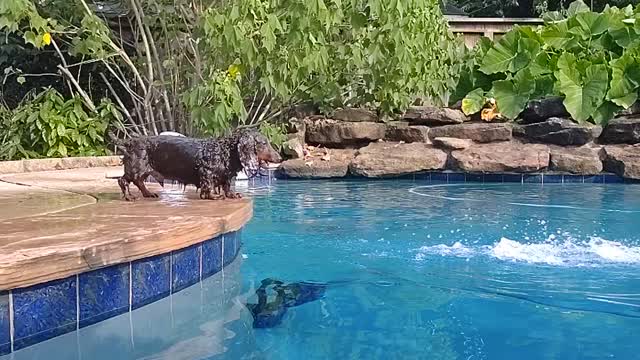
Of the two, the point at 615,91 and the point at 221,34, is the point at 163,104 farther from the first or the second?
the point at 615,91

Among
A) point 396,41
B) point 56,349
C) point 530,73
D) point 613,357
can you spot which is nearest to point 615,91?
point 530,73

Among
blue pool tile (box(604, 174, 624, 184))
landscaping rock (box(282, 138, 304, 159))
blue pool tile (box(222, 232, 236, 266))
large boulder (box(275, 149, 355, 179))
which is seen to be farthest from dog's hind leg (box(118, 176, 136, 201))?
blue pool tile (box(604, 174, 624, 184))

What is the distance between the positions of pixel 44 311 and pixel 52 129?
18.7 feet

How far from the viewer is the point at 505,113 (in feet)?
30.2

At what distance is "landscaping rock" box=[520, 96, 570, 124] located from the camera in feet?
29.8

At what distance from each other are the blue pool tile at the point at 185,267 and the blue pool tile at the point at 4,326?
0.79 m

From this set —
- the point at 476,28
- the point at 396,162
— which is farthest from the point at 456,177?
the point at 476,28

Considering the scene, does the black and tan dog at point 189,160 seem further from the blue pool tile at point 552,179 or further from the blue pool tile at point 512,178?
the blue pool tile at point 552,179

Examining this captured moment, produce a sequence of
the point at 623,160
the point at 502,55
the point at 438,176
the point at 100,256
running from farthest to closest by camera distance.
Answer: the point at 502,55 < the point at 438,176 < the point at 623,160 < the point at 100,256

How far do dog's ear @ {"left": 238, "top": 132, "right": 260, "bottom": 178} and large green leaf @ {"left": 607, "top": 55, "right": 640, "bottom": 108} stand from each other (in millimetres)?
6239

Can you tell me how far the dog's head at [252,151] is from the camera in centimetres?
366

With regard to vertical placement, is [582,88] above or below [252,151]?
above

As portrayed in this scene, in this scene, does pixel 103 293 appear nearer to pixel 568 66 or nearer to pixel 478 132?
pixel 478 132

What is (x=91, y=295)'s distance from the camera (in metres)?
2.52
